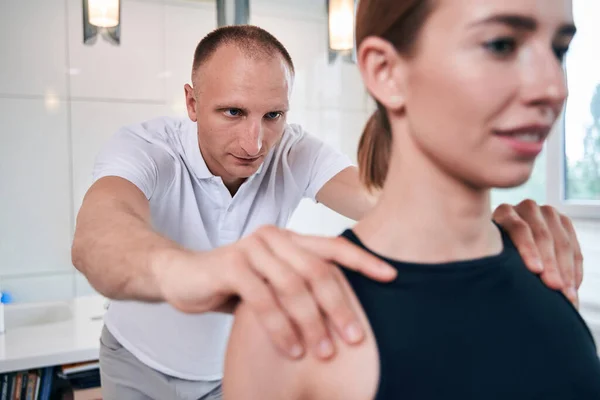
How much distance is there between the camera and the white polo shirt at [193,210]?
132cm

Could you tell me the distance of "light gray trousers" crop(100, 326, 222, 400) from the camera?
54.3 inches

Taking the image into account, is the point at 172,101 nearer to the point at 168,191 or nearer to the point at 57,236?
the point at 57,236

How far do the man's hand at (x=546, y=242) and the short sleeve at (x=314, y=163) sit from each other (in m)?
0.62

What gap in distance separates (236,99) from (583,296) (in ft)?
5.35

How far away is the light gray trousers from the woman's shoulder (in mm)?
838

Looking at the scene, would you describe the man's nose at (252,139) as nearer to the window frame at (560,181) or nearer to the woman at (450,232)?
the woman at (450,232)

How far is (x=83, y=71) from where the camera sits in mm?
2473

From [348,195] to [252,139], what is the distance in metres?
0.33

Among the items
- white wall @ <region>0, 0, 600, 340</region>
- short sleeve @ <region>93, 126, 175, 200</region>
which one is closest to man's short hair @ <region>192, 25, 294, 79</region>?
short sleeve @ <region>93, 126, 175, 200</region>

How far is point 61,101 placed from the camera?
2443mm

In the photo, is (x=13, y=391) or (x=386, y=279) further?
(x=13, y=391)

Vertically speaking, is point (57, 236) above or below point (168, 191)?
below

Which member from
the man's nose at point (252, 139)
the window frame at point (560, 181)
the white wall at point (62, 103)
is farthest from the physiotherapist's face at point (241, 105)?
the window frame at point (560, 181)

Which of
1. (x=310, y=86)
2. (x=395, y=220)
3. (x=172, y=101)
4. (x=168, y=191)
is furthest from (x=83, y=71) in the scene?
(x=395, y=220)
